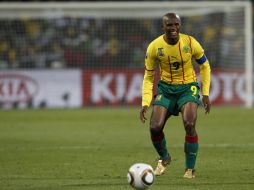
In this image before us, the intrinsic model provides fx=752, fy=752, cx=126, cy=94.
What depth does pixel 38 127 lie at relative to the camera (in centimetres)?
1859

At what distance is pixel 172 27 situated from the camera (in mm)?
9781

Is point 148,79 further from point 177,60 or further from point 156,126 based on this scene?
point 156,126

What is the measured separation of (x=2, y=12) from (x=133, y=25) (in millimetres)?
4518

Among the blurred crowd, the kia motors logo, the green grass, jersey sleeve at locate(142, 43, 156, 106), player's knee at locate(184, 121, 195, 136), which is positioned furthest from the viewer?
the blurred crowd

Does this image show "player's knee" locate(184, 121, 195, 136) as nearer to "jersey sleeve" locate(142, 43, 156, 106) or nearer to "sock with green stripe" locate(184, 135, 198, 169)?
"sock with green stripe" locate(184, 135, 198, 169)

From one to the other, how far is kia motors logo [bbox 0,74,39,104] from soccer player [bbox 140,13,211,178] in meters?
14.9

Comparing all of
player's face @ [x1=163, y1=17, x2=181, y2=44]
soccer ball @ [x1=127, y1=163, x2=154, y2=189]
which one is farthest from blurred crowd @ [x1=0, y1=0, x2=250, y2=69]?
soccer ball @ [x1=127, y1=163, x2=154, y2=189]

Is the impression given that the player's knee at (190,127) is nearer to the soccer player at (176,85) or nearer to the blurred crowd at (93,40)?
the soccer player at (176,85)

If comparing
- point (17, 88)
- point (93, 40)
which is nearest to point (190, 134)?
point (17, 88)

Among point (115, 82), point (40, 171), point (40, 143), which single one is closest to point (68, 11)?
point (115, 82)

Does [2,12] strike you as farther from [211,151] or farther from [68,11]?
[211,151]

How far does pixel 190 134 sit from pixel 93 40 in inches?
650

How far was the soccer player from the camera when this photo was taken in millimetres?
9961

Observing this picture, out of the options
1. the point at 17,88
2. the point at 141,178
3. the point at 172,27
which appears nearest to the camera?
the point at 141,178
